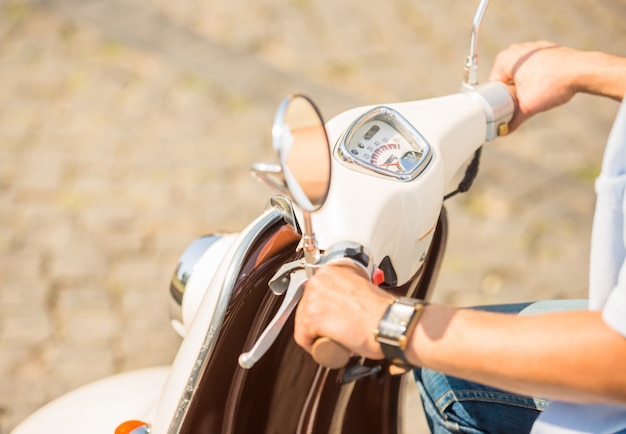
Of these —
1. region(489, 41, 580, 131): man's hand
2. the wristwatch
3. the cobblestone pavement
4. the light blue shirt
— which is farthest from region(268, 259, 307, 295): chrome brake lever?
the cobblestone pavement

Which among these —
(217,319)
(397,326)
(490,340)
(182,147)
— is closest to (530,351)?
(490,340)

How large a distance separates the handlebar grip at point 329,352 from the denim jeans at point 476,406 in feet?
1.40

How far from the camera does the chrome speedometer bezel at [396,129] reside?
1.15 meters

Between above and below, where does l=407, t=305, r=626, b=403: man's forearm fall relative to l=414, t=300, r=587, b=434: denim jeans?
above

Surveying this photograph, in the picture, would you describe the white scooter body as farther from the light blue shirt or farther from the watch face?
the light blue shirt

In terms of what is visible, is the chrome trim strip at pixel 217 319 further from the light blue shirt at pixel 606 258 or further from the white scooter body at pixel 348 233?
the light blue shirt at pixel 606 258

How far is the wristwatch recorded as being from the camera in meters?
0.98

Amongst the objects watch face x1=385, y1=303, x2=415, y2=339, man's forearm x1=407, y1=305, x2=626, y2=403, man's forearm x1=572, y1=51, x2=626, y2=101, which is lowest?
man's forearm x1=407, y1=305, x2=626, y2=403

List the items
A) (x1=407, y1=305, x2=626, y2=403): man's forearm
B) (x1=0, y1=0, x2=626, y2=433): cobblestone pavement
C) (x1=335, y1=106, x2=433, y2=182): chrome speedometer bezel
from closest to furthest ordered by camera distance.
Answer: (x1=407, y1=305, x2=626, y2=403): man's forearm < (x1=335, y1=106, x2=433, y2=182): chrome speedometer bezel < (x1=0, y1=0, x2=626, y2=433): cobblestone pavement

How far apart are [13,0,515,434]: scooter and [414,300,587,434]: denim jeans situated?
112 millimetres

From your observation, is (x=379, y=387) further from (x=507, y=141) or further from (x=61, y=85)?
(x=61, y=85)

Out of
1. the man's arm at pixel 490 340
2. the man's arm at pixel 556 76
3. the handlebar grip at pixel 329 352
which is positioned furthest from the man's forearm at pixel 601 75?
the handlebar grip at pixel 329 352

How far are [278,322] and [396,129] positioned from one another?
0.42 meters

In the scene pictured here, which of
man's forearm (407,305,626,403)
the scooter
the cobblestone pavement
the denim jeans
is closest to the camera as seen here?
man's forearm (407,305,626,403)
